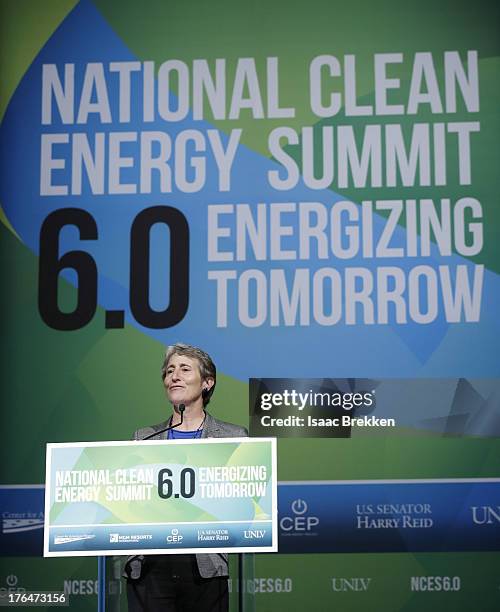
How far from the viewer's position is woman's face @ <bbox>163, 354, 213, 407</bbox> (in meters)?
4.82

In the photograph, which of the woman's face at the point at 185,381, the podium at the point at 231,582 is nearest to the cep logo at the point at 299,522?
the woman's face at the point at 185,381

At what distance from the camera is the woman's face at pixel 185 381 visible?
4.82m

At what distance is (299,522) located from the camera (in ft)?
16.9

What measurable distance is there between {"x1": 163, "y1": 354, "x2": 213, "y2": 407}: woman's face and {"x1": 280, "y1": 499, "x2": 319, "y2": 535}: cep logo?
80 centimetres

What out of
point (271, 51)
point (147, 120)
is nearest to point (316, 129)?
point (271, 51)

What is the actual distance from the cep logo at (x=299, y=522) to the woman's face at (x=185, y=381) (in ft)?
2.62

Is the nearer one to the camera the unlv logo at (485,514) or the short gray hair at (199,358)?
the short gray hair at (199,358)

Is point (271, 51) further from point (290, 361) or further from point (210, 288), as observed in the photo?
point (290, 361)

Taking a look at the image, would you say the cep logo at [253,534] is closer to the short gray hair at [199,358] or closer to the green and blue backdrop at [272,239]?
the short gray hair at [199,358]

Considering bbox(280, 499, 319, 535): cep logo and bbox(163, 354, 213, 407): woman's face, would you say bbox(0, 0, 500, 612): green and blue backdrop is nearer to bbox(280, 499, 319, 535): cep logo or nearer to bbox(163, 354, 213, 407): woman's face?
bbox(280, 499, 319, 535): cep logo

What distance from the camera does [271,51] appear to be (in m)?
5.53

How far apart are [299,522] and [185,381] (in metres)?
0.98

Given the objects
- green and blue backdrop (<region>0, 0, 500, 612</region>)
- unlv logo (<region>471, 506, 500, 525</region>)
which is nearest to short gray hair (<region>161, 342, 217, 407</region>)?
green and blue backdrop (<region>0, 0, 500, 612</region>)

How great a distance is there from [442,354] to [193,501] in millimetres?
2709
